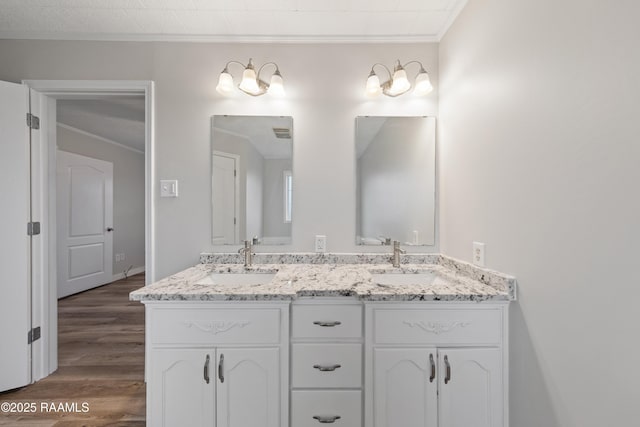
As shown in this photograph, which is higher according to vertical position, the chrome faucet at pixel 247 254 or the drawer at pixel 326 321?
the chrome faucet at pixel 247 254

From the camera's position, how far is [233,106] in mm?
1818

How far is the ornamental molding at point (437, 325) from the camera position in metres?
1.20

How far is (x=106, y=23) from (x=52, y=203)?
1.26 meters

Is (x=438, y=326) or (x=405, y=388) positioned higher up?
(x=438, y=326)

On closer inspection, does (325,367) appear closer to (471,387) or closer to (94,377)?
(471,387)

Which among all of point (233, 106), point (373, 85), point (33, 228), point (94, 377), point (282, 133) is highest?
point (373, 85)

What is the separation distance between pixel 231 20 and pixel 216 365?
1.88m

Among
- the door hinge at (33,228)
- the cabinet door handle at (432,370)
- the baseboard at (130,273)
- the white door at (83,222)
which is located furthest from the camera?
the baseboard at (130,273)

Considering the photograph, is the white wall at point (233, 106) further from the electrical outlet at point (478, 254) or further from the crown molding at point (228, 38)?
the electrical outlet at point (478, 254)

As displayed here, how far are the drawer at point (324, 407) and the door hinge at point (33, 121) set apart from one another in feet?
7.55

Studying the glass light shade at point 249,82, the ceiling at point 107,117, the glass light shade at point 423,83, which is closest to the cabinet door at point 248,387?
the glass light shade at point 249,82

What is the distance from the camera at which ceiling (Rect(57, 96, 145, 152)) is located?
9.70 feet

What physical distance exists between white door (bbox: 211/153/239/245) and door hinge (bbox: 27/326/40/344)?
4.31 feet

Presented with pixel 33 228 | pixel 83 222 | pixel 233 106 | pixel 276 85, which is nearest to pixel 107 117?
pixel 83 222
